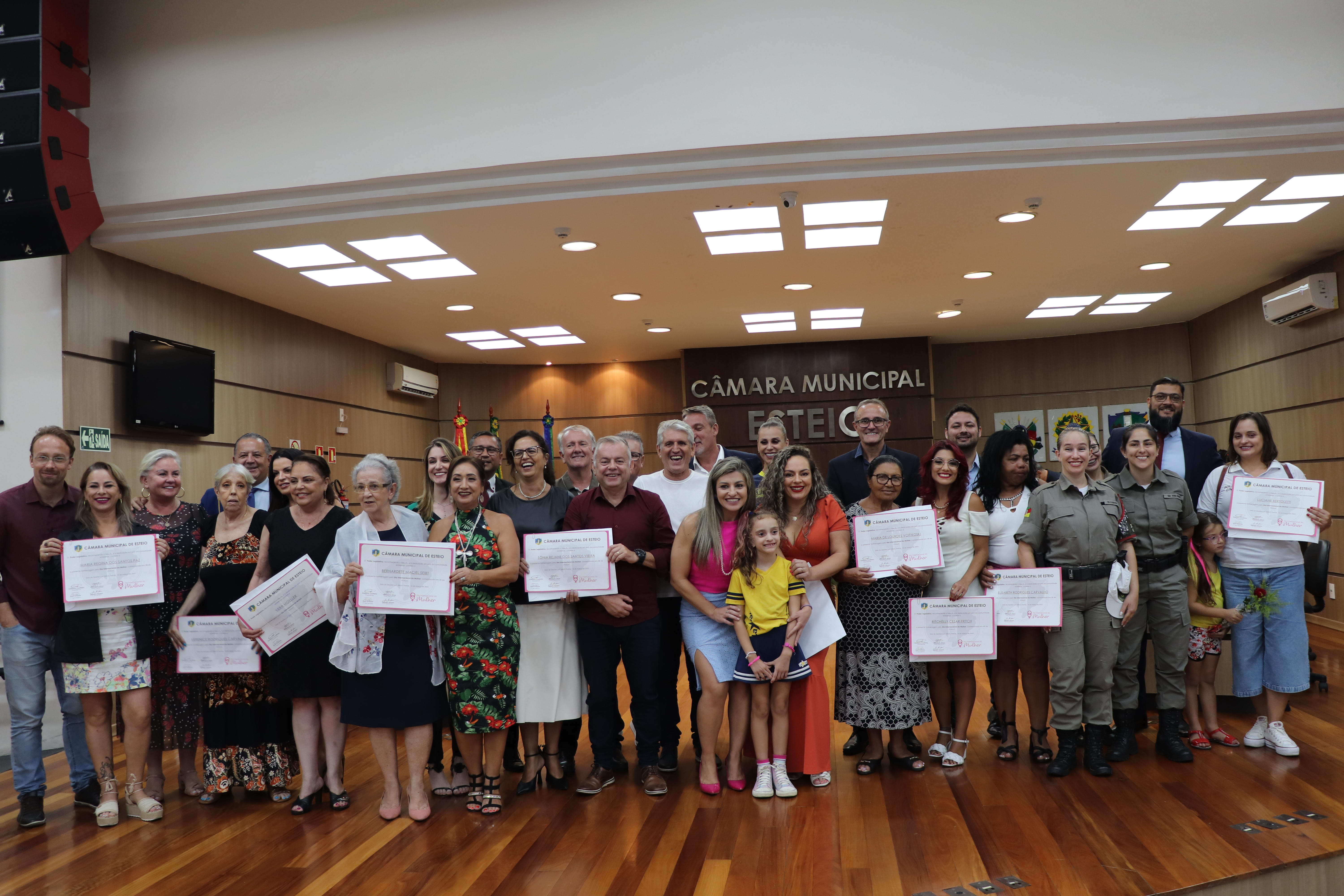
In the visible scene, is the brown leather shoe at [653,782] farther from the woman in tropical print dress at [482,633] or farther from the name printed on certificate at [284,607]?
the name printed on certificate at [284,607]

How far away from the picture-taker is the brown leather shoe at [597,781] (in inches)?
157

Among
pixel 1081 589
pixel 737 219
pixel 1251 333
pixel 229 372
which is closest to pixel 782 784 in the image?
pixel 1081 589

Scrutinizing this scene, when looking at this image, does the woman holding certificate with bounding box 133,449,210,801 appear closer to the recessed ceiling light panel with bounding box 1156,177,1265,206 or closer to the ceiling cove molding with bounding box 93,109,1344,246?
the ceiling cove molding with bounding box 93,109,1344,246

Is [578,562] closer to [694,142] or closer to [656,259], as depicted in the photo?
[694,142]

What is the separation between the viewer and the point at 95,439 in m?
6.02

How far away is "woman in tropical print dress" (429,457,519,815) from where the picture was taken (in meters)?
3.82

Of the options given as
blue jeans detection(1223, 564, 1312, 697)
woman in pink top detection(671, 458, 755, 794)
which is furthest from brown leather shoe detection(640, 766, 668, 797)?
blue jeans detection(1223, 564, 1312, 697)

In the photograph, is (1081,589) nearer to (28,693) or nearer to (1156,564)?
(1156,564)

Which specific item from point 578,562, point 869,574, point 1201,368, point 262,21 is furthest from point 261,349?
point 1201,368

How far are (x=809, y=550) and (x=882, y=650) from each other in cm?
61

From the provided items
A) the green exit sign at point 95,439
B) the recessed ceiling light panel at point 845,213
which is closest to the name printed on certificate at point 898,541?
the recessed ceiling light panel at point 845,213

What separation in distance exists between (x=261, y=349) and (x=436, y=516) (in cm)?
487

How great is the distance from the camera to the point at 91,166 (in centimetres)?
559

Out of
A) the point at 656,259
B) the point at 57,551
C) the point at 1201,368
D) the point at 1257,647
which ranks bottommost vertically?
the point at 1257,647
